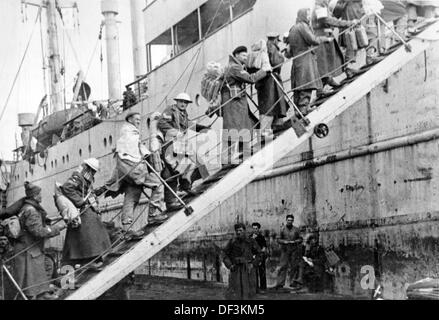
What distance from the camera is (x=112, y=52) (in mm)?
22797

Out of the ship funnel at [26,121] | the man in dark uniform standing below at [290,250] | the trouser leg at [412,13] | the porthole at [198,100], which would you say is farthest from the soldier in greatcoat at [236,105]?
the ship funnel at [26,121]

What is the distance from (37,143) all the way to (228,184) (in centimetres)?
1798

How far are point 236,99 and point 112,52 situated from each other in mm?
15806

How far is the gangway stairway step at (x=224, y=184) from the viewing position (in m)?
6.48

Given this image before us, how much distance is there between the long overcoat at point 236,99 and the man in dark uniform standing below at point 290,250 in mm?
2247

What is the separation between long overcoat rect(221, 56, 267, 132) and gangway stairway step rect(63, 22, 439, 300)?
55 centimetres

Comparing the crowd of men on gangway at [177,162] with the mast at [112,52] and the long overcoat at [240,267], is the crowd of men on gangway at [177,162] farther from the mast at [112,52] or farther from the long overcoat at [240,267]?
the mast at [112,52]

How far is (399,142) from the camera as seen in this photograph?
347 inches

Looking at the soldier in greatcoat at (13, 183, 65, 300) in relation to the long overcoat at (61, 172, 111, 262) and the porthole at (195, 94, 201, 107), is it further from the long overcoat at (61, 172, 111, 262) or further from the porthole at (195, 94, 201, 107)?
the porthole at (195, 94, 201, 107)

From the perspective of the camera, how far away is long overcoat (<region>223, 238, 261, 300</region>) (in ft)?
27.5

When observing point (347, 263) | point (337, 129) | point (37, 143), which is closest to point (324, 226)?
point (347, 263)

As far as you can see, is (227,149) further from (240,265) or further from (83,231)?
(83,231)

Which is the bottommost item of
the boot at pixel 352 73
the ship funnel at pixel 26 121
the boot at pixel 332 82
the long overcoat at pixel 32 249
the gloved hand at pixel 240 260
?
the gloved hand at pixel 240 260

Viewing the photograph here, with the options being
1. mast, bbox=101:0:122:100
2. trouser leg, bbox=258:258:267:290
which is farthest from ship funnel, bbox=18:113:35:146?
trouser leg, bbox=258:258:267:290
